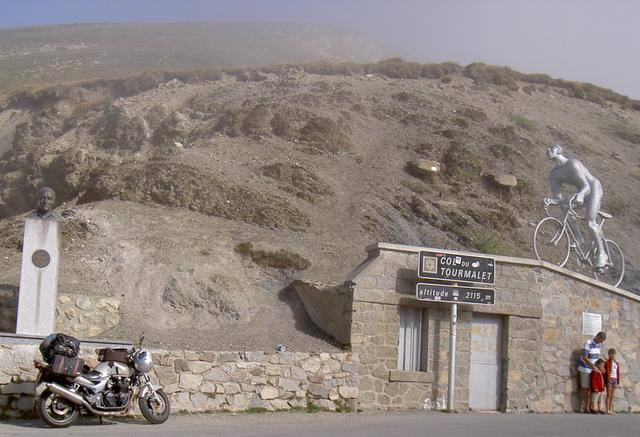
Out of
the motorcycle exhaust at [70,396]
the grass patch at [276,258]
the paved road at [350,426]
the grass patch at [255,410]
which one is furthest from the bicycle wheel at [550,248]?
the motorcycle exhaust at [70,396]

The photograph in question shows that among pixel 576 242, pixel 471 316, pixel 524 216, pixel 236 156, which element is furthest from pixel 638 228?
pixel 471 316

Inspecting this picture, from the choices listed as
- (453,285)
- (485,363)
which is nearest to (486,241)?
(485,363)

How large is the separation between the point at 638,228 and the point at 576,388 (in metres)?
16.2

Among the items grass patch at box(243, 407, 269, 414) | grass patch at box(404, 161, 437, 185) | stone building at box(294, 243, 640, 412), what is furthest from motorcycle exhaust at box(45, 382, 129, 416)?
grass patch at box(404, 161, 437, 185)

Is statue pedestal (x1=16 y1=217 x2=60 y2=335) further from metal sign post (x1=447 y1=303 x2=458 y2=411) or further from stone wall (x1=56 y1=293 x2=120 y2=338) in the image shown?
metal sign post (x1=447 y1=303 x2=458 y2=411)

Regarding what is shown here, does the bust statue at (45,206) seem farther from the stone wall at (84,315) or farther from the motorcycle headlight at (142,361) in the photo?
the motorcycle headlight at (142,361)

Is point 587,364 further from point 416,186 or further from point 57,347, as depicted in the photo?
point 416,186

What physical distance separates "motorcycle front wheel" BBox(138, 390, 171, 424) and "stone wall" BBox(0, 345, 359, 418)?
0.95 metres

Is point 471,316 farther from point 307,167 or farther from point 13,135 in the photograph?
point 13,135

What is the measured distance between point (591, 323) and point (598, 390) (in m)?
1.59

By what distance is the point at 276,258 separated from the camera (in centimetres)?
1964

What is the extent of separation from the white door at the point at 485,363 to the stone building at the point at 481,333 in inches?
0.8

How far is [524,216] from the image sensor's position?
30344 millimetres

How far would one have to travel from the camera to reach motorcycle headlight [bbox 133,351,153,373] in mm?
12312
